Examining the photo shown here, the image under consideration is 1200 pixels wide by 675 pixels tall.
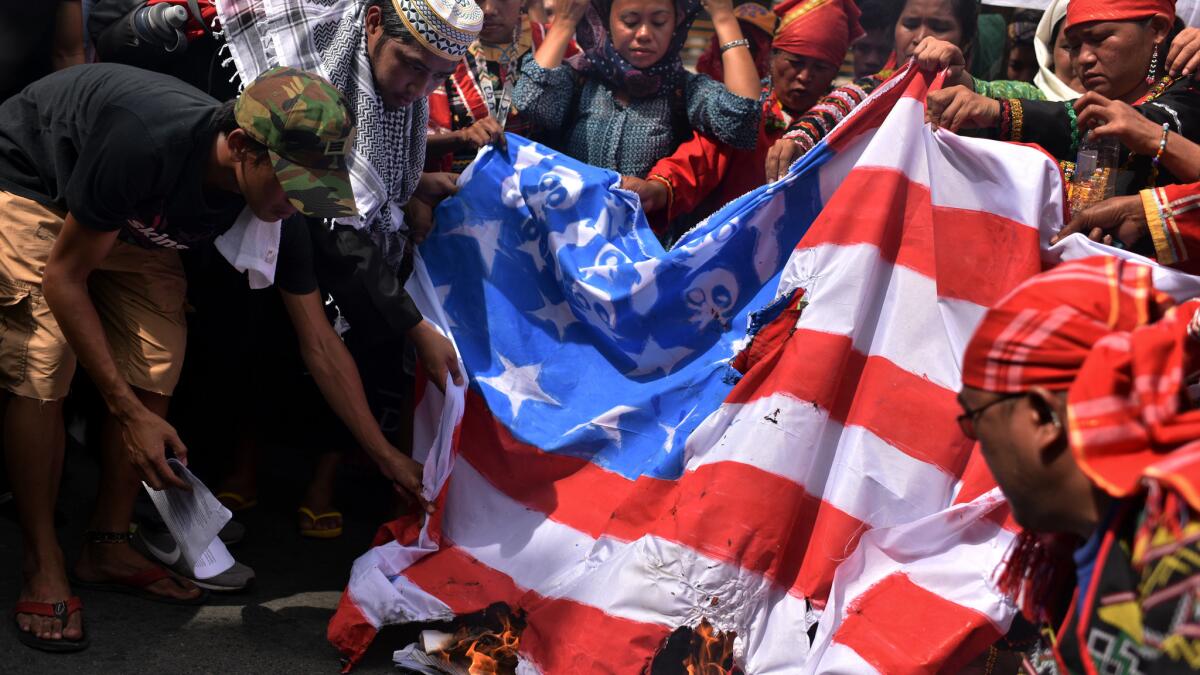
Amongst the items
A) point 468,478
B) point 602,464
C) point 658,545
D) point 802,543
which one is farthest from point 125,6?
point 802,543

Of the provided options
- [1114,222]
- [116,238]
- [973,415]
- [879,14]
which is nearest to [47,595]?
[116,238]

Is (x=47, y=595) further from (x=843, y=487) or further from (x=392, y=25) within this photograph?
(x=843, y=487)

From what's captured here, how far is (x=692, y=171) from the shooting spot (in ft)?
13.2

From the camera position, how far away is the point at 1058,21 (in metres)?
4.45

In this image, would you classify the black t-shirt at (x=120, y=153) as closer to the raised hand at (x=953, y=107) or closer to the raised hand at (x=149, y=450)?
the raised hand at (x=149, y=450)

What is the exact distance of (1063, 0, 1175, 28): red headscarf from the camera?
3314 millimetres

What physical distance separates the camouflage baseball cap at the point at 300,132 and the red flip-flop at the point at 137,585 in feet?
4.29

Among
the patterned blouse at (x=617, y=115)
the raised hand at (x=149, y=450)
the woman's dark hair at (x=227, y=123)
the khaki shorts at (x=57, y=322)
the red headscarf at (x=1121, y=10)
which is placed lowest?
the raised hand at (x=149, y=450)

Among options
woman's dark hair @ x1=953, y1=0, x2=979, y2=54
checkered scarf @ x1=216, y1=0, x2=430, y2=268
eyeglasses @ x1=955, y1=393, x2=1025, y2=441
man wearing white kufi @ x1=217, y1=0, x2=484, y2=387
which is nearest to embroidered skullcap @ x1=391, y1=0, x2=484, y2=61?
man wearing white kufi @ x1=217, y1=0, x2=484, y2=387

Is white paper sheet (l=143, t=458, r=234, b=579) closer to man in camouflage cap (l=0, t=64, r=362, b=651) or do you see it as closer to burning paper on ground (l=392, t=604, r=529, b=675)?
man in camouflage cap (l=0, t=64, r=362, b=651)

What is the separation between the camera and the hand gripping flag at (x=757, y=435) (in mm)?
2918

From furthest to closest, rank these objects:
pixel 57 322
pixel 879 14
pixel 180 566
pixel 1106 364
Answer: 1. pixel 879 14
2. pixel 180 566
3. pixel 57 322
4. pixel 1106 364

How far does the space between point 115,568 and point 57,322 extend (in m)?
0.78

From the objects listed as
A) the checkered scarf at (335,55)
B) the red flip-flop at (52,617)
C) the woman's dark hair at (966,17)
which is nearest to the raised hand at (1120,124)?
the woman's dark hair at (966,17)
